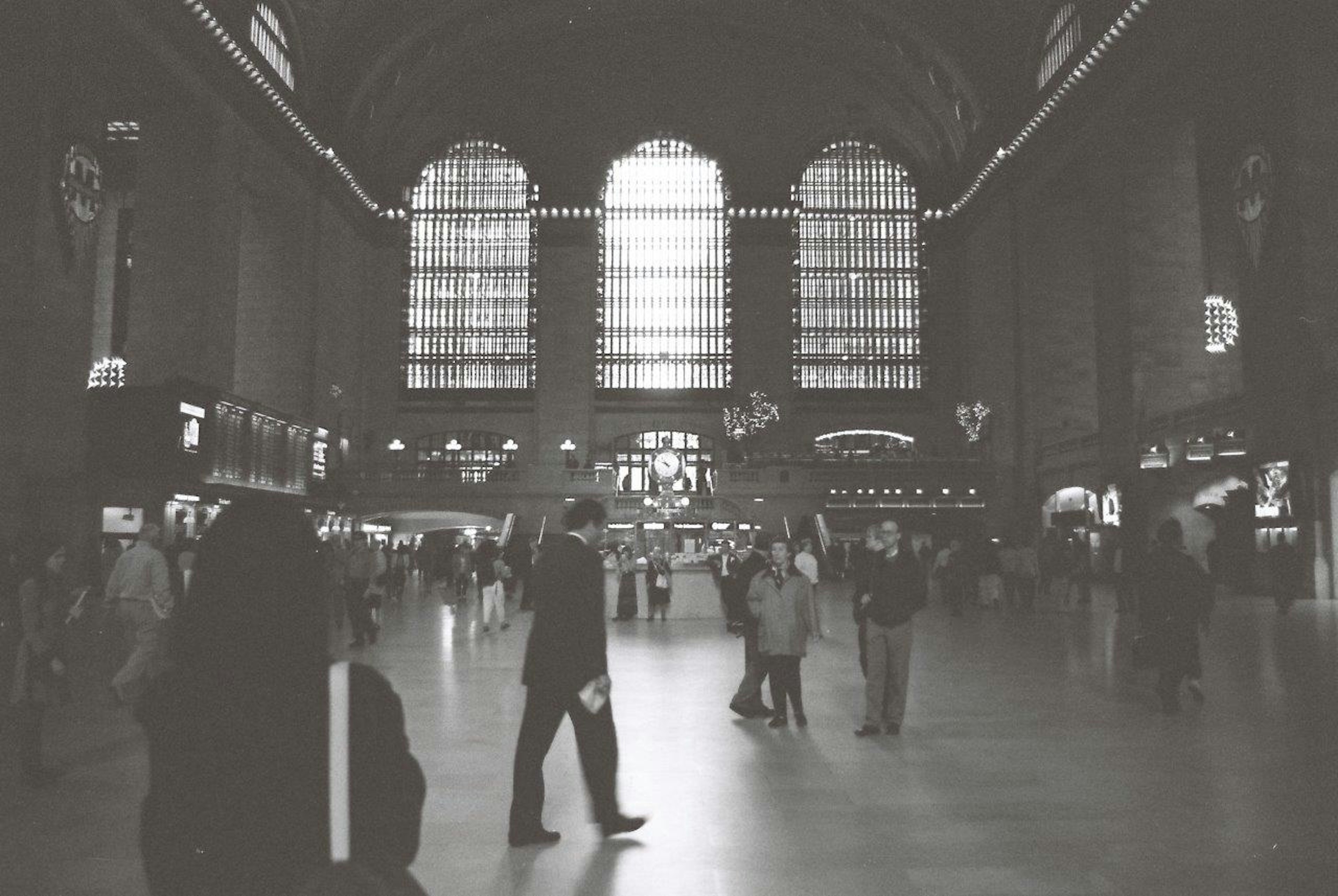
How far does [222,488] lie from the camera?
26.4 m

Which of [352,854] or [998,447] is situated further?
[998,447]

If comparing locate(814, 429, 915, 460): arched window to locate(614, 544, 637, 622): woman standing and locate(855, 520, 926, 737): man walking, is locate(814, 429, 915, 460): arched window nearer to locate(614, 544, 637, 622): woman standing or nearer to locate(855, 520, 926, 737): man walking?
locate(614, 544, 637, 622): woman standing

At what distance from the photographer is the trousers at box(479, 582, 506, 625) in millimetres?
14172

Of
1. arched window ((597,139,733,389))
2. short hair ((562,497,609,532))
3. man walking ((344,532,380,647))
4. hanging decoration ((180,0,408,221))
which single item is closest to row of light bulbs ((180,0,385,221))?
hanging decoration ((180,0,408,221))

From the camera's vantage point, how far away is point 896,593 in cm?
705

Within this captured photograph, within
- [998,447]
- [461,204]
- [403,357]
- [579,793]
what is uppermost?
[461,204]

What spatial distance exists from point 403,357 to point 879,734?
39.6m

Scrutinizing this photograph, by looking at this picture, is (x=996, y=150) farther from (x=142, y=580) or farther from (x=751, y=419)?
(x=142, y=580)

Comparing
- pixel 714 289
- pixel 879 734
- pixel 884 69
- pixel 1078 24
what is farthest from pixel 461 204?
pixel 879 734

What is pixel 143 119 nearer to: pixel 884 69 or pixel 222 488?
pixel 222 488

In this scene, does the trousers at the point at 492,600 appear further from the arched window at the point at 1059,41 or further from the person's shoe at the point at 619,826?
the arched window at the point at 1059,41

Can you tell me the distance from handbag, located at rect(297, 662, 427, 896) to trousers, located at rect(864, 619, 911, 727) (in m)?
5.52

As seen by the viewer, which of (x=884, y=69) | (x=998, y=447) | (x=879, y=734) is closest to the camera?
(x=879, y=734)

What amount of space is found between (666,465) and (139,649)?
403 inches
